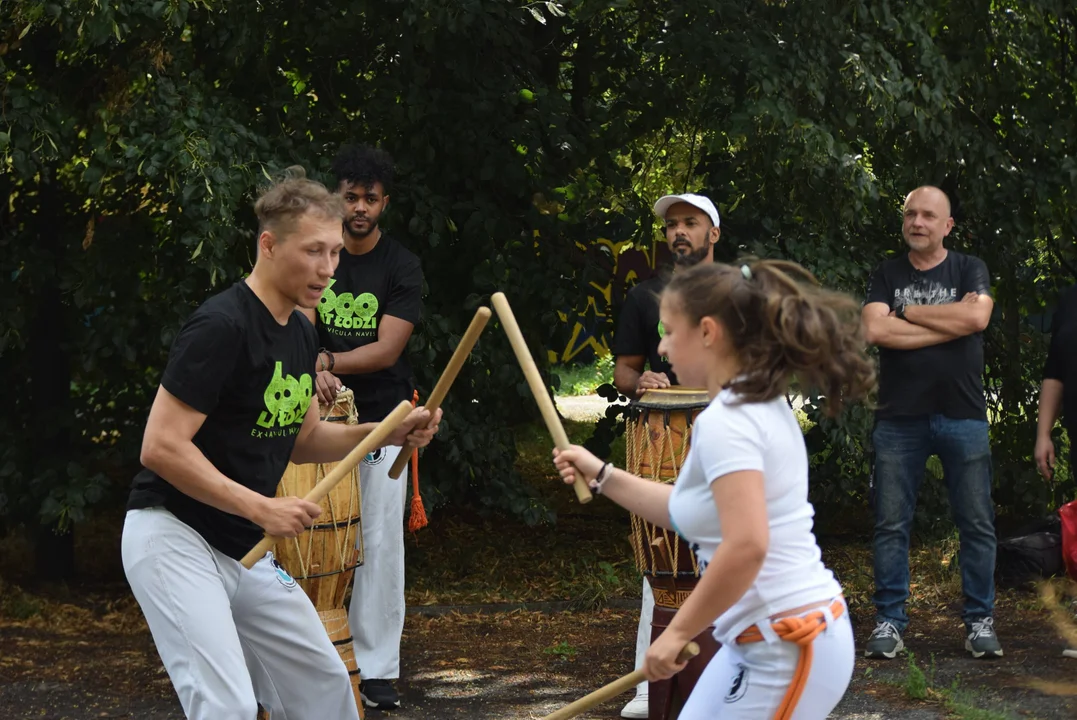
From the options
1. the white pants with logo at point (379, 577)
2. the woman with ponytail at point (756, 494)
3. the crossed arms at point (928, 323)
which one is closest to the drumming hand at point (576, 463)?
the woman with ponytail at point (756, 494)

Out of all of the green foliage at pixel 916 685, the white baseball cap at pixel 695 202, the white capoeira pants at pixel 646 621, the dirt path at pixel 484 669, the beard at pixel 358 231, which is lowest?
the dirt path at pixel 484 669

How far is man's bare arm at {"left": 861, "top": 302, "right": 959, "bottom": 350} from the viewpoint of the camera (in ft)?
20.1

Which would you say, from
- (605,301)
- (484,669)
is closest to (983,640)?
(484,669)

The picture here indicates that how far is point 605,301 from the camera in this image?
305 inches

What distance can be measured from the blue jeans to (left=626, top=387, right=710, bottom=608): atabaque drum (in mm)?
1548

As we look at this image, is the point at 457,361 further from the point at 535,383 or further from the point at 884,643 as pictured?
the point at 884,643

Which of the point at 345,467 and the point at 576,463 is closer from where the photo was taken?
the point at 576,463

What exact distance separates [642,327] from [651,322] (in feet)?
0.20

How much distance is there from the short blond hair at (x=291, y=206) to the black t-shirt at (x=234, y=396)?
0.67 feet

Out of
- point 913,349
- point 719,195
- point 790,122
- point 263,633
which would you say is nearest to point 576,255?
point 719,195

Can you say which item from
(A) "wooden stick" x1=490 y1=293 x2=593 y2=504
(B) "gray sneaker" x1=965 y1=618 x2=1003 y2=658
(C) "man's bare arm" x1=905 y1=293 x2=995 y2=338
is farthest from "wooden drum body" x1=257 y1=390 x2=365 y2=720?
(B) "gray sneaker" x1=965 y1=618 x2=1003 y2=658

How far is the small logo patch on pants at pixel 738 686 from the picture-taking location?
119 inches

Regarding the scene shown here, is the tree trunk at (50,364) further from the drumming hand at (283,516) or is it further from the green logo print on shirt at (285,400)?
the drumming hand at (283,516)

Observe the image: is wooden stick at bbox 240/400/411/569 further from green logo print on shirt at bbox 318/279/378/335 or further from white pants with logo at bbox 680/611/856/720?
green logo print on shirt at bbox 318/279/378/335
